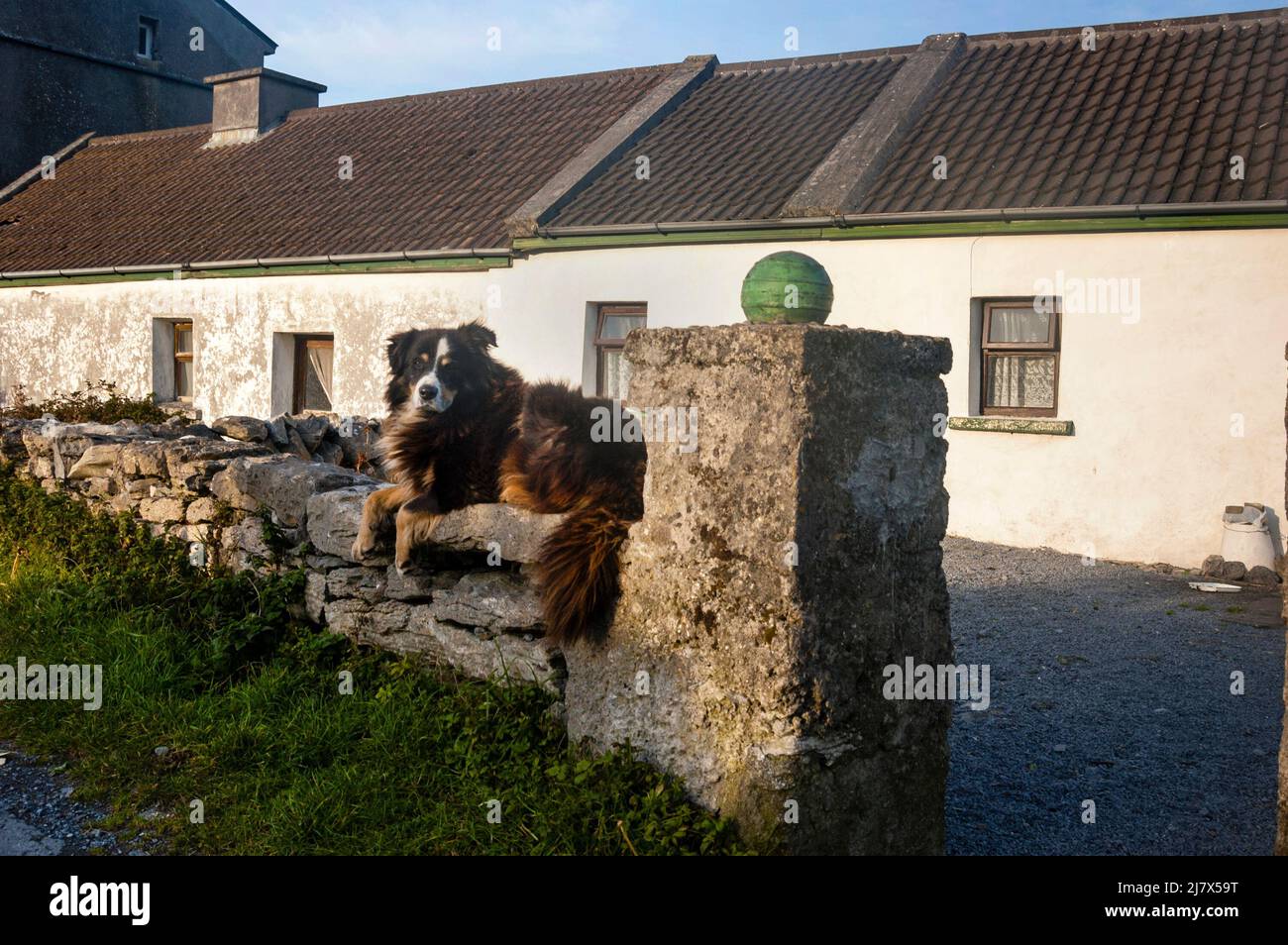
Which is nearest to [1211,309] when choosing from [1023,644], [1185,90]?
[1185,90]

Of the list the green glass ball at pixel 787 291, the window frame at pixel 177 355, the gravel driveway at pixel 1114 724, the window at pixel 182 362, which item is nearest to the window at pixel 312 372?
the window frame at pixel 177 355

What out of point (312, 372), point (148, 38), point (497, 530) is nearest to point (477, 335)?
point (497, 530)

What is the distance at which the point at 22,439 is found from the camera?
771cm

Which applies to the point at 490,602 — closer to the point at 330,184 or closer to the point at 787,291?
the point at 787,291

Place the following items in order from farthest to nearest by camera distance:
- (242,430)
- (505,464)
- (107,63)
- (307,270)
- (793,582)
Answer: (107,63), (307,270), (242,430), (505,464), (793,582)

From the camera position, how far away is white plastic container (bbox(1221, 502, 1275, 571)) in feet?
29.9

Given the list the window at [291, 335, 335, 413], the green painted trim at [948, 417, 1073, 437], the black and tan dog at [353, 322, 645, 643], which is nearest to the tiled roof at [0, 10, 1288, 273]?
the window at [291, 335, 335, 413]

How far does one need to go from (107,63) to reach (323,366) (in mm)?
13645

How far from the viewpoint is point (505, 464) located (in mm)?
Answer: 4078

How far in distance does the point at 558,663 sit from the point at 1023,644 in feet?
12.6

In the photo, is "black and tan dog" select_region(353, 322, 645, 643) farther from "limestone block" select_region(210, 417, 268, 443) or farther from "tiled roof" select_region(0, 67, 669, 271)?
"tiled roof" select_region(0, 67, 669, 271)

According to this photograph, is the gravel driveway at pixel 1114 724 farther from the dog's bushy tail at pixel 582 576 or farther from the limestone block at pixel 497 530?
the limestone block at pixel 497 530

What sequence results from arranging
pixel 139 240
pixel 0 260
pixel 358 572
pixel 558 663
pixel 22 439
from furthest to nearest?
pixel 0 260 < pixel 139 240 < pixel 22 439 < pixel 358 572 < pixel 558 663

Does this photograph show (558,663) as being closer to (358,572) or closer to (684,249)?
(358,572)
